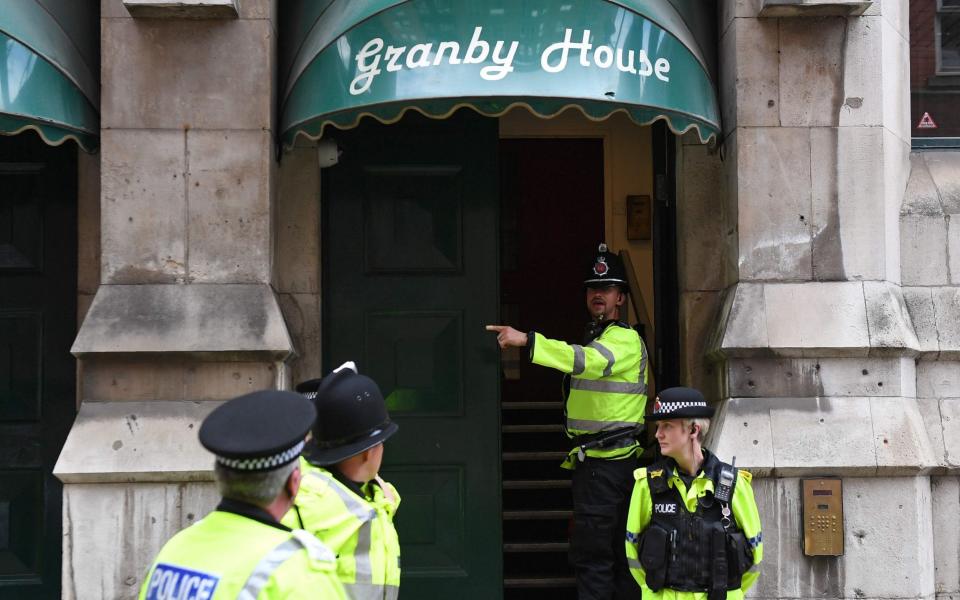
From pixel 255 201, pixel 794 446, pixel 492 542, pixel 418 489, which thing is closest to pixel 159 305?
pixel 255 201

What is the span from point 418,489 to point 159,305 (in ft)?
6.98

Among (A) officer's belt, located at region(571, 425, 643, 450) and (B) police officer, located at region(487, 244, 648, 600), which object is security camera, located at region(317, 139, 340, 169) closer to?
(B) police officer, located at region(487, 244, 648, 600)

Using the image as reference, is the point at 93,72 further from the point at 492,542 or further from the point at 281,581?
the point at 281,581

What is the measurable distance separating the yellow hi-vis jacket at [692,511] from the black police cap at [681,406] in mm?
269

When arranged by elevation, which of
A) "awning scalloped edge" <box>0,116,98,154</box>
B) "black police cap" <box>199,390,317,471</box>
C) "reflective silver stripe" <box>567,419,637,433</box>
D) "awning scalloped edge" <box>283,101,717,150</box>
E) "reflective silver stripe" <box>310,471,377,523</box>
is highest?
"awning scalloped edge" <box>283,101,717,150</box>

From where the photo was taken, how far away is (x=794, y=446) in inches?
276

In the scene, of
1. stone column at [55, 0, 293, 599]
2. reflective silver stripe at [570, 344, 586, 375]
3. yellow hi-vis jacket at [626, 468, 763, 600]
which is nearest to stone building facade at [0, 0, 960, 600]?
stone column at [55, 0, 293, 599]

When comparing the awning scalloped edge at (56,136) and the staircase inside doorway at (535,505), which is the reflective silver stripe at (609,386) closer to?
the staircase inside doorway at (535,505)

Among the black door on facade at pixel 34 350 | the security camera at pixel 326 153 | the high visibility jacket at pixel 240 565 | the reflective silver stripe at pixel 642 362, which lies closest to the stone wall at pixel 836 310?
the reflective silver stripe at pixel 642 362

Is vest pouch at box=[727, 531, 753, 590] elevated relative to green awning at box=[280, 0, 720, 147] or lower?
lower

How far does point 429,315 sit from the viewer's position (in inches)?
316

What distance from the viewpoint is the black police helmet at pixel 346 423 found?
4.02 meters

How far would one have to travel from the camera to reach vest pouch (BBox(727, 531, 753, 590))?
542 cm

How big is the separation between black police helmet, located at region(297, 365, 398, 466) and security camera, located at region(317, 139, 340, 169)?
4.06 meters
